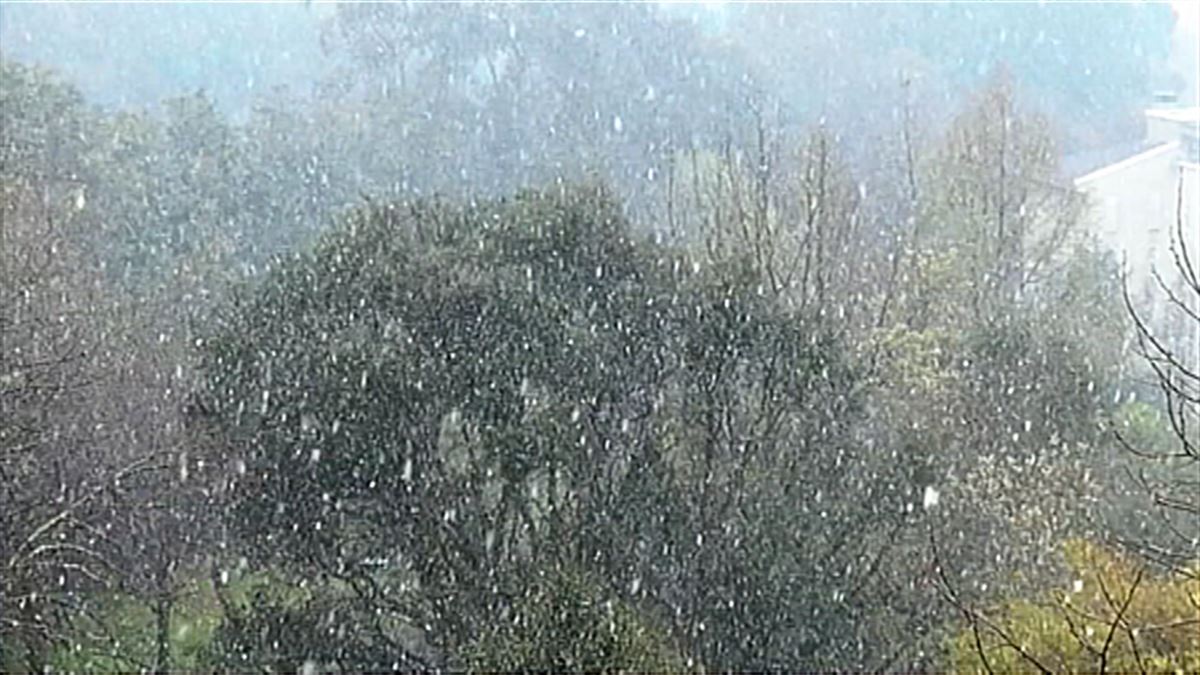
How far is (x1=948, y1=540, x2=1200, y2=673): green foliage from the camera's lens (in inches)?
189

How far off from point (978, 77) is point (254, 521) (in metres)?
15.8

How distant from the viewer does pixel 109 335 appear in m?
7.77

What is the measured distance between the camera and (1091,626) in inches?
200

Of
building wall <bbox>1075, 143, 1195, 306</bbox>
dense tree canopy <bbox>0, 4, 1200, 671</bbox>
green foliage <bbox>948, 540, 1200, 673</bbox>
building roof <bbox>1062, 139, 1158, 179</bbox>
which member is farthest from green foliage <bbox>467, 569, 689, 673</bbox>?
building roof <bbox>1062, 139, 1158, 179</bbox>

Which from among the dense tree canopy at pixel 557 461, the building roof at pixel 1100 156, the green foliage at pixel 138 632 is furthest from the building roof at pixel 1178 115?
the green foliage at pixel 138 632

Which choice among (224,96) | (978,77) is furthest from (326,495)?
(978,77)

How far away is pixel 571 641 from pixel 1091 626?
68.3 inches

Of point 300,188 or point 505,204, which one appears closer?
point 505,204

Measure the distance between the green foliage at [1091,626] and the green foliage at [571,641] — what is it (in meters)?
1.02

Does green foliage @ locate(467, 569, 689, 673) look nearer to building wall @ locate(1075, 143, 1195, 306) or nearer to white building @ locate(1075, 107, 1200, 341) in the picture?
white building @ locate(1075, 107, 1200, 341)

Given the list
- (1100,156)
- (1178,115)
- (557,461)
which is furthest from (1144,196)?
(557,461)

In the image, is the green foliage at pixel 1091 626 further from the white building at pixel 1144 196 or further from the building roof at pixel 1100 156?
the building roof at pixel 1100 156

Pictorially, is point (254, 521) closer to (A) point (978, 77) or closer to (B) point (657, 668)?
(B) point (657, 668)

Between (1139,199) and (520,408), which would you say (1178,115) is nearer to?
(1139,199)
